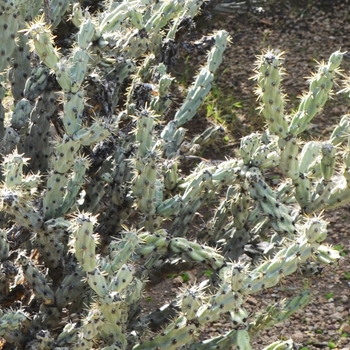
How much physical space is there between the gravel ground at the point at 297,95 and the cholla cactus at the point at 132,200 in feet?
1.78

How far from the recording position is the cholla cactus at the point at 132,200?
314 cm

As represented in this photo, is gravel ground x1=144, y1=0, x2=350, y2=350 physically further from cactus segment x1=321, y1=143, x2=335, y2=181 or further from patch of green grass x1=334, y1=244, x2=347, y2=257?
cactus segment x1=321, y1=143, x2=335, y2=181

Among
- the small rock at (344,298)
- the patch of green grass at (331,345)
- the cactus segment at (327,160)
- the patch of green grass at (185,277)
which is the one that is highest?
the cactus segment at (327,160)

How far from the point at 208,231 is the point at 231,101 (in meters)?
2.57

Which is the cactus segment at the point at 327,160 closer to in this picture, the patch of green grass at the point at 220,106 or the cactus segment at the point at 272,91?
the cactus segment at the point at 272,91

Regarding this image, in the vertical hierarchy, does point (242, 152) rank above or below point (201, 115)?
above

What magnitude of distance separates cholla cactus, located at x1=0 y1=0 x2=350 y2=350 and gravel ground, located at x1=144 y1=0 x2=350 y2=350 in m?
0.54

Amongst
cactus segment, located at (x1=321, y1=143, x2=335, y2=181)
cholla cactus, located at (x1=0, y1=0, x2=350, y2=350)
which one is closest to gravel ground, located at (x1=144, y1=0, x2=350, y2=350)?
cholla cactus, located at (x1=0, y1=0, x2=350, y2=350)

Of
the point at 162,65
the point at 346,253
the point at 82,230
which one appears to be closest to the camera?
the point at 82,230

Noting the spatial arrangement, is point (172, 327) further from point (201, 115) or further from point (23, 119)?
point (201, 115)

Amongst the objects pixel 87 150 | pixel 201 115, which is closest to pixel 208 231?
pixel 87 150

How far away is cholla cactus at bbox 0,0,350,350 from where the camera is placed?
3141 millimetres

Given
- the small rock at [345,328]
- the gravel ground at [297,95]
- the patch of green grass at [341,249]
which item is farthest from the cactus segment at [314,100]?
the patch of green grass at [341,249]

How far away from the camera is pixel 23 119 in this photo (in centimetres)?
398
